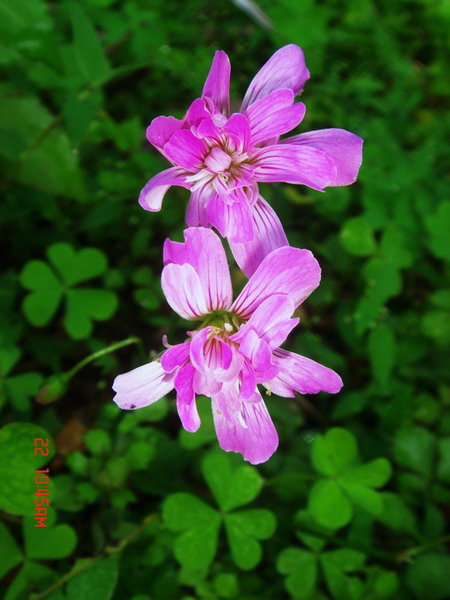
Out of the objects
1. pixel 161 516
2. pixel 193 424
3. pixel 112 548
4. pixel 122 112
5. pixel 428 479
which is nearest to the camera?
pixel 193 424

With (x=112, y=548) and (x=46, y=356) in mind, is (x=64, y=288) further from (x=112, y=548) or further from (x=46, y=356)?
(x=112, y=548)

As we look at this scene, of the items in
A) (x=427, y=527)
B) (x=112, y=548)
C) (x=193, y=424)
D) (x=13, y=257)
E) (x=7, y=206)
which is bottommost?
(x=427, y=527)

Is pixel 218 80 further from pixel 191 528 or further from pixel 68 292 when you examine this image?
pixel 191 528

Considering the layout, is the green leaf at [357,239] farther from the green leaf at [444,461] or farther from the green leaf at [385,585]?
the green leaf at [385,585]

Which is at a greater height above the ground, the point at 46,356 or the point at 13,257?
the point at 13,257

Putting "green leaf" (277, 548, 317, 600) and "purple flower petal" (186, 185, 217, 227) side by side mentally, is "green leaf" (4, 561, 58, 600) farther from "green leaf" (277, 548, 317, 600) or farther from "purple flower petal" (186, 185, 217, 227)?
"purple flower petal" (186, 185, 217, 227)

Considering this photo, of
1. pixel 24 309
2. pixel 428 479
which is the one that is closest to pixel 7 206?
pixel 24 309

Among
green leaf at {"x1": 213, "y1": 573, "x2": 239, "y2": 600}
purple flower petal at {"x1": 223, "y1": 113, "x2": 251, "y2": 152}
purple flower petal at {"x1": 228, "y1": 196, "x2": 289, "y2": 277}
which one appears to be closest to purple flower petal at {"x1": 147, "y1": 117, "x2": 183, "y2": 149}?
purple flower petal at {"x1": 223, "y1": 113, "x2": 251, "y2": 152}
